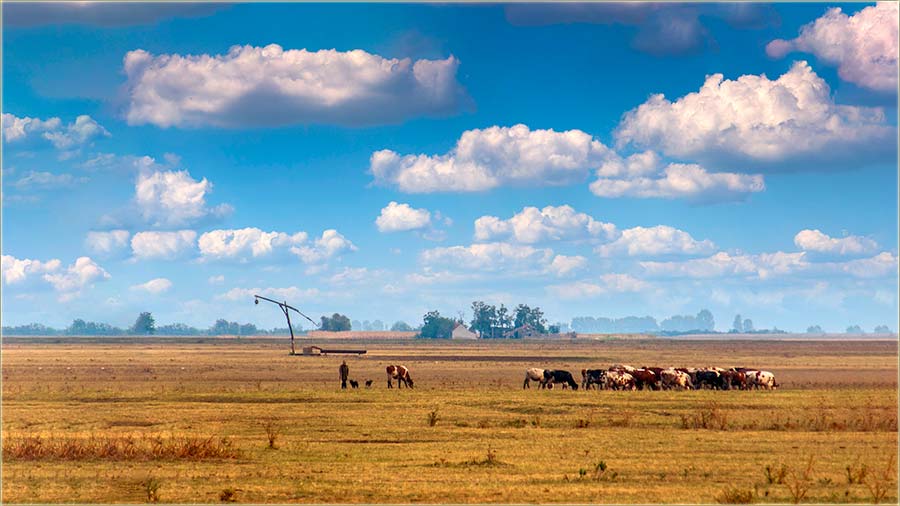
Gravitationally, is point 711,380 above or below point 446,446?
above

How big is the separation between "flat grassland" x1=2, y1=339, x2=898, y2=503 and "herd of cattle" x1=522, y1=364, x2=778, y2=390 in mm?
2835

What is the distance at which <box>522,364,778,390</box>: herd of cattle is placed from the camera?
54.6 metres

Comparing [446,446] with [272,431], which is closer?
[446,446]

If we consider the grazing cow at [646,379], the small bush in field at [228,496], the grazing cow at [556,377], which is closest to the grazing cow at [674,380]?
the grazing cow at [646,379]

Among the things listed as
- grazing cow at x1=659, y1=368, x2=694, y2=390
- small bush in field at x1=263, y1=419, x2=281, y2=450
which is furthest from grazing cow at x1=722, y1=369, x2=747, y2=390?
small bush in field at x1=263, y1=419, x2=281, y2=450

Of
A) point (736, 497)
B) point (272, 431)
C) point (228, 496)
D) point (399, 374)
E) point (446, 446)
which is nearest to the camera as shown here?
point (736, 497)

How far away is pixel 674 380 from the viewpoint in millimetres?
55094

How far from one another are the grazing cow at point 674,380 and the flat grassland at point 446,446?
9.21 ft

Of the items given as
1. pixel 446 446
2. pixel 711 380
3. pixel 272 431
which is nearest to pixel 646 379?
pixel 711 380

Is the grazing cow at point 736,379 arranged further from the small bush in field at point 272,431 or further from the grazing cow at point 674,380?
the small bush in field at point 272,431

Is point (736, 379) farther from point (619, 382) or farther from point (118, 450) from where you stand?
point (118, 450)

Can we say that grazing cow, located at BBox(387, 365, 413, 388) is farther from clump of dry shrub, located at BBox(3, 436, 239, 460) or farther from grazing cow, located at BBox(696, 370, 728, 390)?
clump of dry shrub, located at BBox(3, 436, 239, 460)

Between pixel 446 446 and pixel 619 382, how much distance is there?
2560 centimetres

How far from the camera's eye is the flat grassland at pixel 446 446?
75.4 ft
